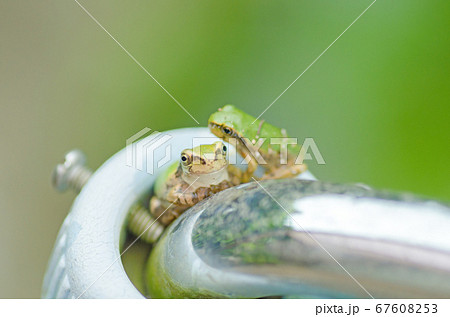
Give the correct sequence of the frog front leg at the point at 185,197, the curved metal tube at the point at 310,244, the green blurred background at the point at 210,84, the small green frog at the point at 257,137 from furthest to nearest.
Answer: the green blurred background at the point at 210,84, the small green frog at the point at 257,137, the frog front leg at the point at 185,197, the curved metal tube at the point at 310,244

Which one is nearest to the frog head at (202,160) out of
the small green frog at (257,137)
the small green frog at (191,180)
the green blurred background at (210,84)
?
the small green frog at (191,180)

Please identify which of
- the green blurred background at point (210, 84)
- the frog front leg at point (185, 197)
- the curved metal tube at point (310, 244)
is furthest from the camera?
the green blurred background at point (210, 84)

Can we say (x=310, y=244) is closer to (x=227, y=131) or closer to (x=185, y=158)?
(x=185, y=158)

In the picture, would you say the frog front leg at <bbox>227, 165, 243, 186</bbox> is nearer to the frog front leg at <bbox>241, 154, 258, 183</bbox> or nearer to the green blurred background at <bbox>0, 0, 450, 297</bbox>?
the frog front leg at <bbox>241, 154, 258, 183</bbox>

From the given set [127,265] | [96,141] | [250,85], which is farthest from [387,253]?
[96,141]

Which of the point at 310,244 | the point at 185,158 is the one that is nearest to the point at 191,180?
the point at 185,158

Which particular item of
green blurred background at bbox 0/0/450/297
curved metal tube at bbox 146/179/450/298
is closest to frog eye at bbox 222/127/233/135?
curved metal tube at bbox 146/179/450/298

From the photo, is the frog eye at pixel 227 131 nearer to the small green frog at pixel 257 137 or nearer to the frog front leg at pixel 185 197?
the small green frog at pixel 257 137
